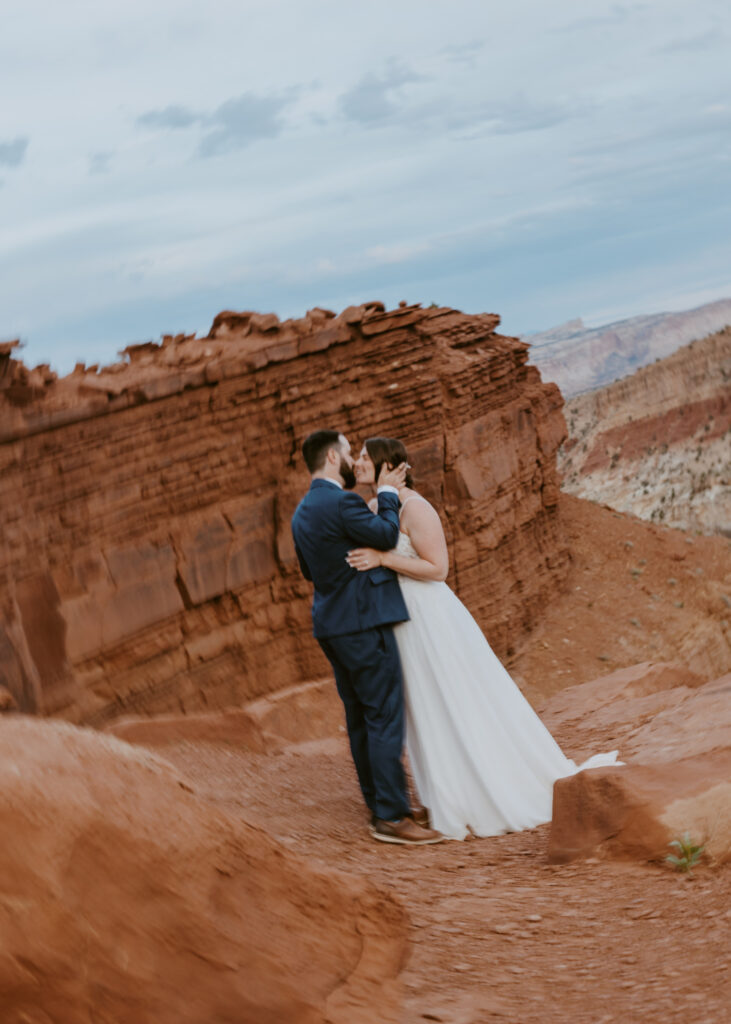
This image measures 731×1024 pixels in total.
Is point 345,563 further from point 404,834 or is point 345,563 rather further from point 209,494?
point 209,494

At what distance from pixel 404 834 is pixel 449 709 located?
0.69 meters

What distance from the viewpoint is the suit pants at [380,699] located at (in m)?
5.45

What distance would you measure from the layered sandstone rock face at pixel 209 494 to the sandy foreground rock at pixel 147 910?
22.4ft

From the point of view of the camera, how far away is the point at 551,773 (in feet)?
19.0

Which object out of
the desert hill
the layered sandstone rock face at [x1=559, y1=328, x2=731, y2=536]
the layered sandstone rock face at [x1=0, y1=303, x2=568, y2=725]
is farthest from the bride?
the layered sandstone rock face at [x1=559, y1=328, x2=731, y2=536]

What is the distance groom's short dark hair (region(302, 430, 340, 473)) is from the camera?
18.4 feet

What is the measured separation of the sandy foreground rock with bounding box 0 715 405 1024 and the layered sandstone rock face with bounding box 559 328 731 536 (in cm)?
2833

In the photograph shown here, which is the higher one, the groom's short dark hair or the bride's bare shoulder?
the groom's short dark hair

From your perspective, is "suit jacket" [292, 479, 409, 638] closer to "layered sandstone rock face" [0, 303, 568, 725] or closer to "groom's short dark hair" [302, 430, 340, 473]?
"groom's short dark hair" [302, 430, 340, 473]

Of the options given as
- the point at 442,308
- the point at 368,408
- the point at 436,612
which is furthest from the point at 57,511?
the point at 442,308

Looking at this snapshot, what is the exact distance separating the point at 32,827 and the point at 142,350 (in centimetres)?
930

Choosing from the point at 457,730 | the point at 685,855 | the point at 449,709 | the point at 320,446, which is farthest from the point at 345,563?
the point at 685,855

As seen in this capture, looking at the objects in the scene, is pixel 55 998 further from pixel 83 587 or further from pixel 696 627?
pixel 696 627

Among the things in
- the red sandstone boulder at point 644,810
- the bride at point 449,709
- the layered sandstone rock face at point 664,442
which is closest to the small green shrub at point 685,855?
the red sandstone boulder at point 644,810
